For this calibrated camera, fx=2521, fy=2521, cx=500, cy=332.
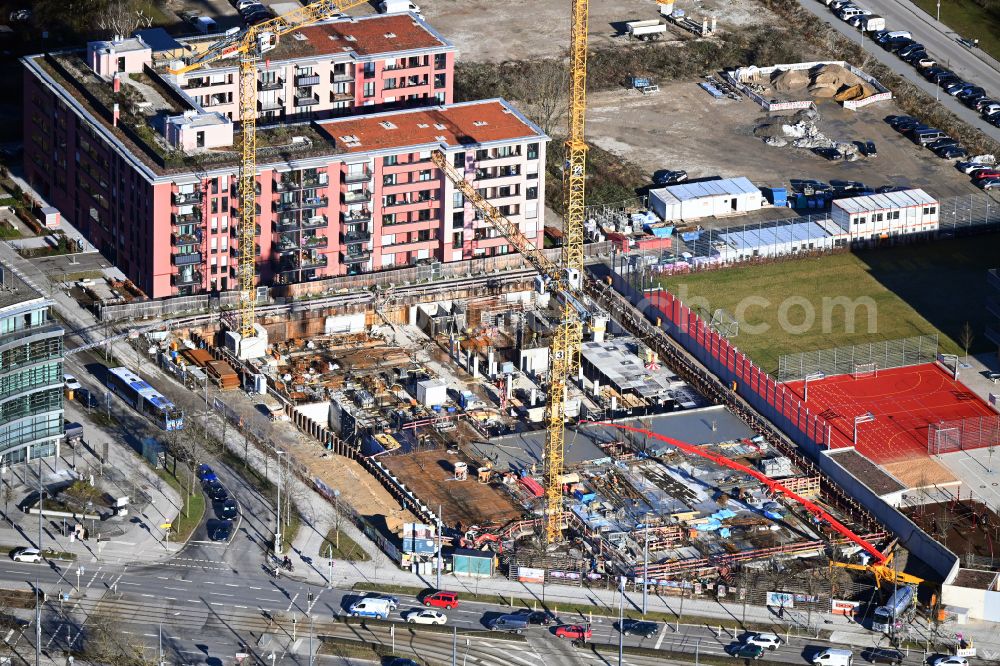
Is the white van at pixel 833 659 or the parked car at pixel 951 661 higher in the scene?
the white van at pixel 833 659

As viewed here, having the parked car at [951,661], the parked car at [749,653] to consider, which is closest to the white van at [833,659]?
the parked car at [749,653]

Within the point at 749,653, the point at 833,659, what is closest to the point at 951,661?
the point at 833,659

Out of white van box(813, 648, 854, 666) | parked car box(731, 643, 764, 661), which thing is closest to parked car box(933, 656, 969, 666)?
white van box(813, 648, 854, 666)

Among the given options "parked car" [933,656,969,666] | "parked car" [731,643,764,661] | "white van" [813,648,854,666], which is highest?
"white van" [813,648,854,666]

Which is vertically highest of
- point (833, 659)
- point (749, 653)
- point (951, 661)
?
point (833, 659)

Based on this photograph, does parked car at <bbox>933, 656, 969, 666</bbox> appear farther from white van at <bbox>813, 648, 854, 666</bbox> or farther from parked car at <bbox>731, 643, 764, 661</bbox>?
parked car at <bbox>731, 643, 764, 661</bbox>

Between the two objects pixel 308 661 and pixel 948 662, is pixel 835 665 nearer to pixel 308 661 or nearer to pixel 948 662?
pixel 948 662

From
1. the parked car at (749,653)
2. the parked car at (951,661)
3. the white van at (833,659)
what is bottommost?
the parked car at (749,653)

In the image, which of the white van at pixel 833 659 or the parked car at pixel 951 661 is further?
the parked car at pixel 951 661

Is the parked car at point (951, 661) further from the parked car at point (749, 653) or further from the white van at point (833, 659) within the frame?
the parked car at point (749, 653)

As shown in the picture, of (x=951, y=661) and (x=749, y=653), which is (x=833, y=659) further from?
(x=951, y=661)

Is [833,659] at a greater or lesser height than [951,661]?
greater

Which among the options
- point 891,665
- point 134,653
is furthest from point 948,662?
point 134,653
